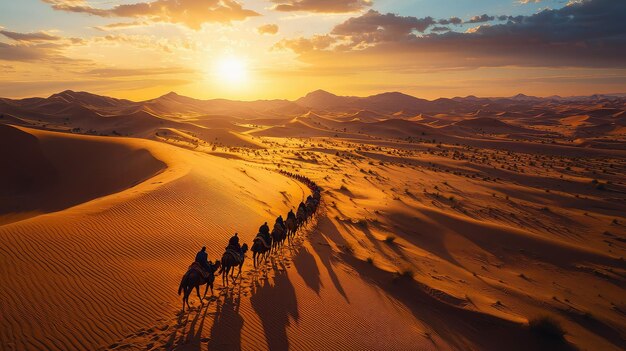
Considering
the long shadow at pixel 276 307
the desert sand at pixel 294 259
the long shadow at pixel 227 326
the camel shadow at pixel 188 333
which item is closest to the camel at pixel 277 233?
the desert sand at pixel 294 259

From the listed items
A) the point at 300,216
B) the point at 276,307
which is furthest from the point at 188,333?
the point at 300,216

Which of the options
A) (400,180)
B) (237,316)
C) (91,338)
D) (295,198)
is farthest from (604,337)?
(400,180)

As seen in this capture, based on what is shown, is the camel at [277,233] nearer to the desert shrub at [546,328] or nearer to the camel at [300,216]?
the camel at [300,216]

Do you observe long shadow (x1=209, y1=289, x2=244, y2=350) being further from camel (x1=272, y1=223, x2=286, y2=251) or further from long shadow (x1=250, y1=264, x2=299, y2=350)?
camel (x1=272, y1=223, x2=286, y2=251)

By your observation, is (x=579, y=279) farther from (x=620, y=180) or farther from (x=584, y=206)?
(x=620, y=180)

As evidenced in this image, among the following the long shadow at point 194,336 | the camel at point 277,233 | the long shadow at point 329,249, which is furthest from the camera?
the camel at point 277,233

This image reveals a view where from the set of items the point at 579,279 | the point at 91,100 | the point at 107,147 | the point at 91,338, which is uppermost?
the point at 91,100

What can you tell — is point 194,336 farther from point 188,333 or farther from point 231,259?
point 231,259
